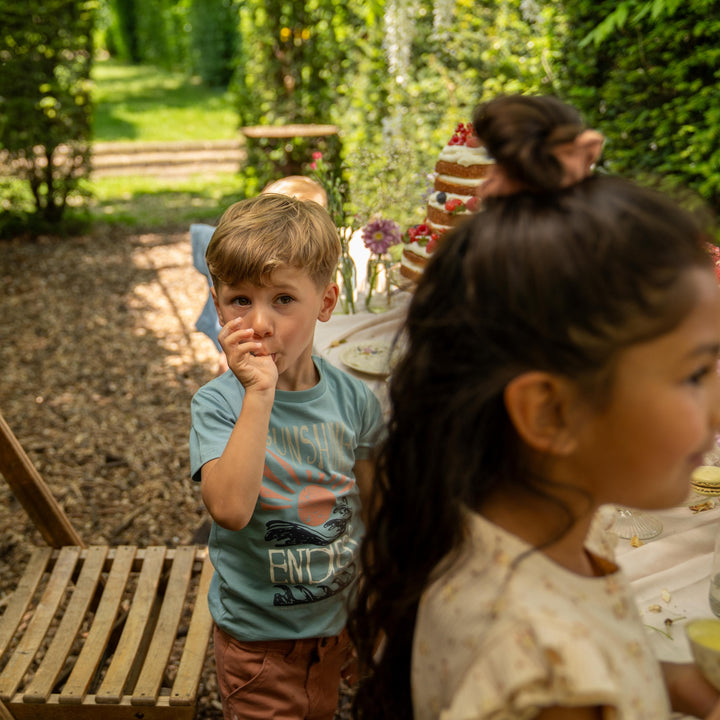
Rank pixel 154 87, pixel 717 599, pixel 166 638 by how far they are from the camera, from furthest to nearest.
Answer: pixel 154 87 → pixel 166 638 → pixel 717 599

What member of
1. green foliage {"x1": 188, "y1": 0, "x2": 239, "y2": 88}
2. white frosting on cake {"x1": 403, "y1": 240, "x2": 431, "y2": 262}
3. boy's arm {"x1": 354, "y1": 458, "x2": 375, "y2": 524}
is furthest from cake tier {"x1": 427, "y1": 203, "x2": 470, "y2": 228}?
green foliage {"x1": 188, "y1": 0, "x2": 239, "y2": 88}

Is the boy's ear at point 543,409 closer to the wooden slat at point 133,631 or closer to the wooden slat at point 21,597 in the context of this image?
the wooden slat at point 133,631

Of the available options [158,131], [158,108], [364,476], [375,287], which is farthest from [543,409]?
[158,108]

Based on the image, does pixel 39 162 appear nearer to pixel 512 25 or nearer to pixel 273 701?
pixel 512 25

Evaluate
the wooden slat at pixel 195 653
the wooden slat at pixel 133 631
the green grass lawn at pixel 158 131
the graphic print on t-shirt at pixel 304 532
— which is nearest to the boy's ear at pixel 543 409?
the graphic print on t-shirt at pixel 304 532

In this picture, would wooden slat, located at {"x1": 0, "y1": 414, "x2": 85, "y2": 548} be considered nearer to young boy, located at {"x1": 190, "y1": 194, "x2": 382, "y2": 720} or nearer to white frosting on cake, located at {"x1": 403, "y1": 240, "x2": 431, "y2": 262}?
young boy, located at {"x1": 190, "y1": 194, "x2": 382, "y2": 720}

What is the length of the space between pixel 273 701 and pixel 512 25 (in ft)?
20.0

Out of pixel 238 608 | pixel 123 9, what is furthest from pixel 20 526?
pixel 123 9

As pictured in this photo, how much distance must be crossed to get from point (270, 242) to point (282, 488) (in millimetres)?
502

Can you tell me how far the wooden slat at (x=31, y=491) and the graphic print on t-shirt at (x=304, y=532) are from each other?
1.23 meters

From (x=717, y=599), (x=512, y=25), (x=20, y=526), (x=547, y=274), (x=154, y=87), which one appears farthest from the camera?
(x=154, y=87)

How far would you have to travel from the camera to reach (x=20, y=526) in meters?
3.41

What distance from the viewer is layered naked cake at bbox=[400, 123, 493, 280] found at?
2.68m

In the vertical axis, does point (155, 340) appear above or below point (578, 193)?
below
